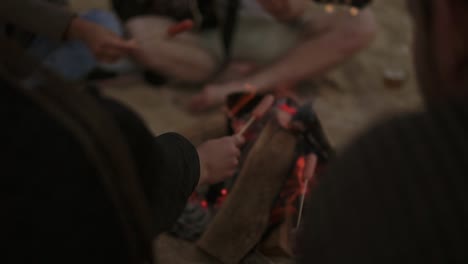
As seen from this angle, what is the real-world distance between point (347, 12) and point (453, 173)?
5.32ft

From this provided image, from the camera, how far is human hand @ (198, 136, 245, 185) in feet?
3.99

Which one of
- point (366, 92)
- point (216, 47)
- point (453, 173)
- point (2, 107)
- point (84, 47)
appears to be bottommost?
point (366, 92)

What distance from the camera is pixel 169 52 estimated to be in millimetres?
2072

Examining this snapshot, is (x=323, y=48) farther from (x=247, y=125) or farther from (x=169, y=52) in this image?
(x=247, y=125)

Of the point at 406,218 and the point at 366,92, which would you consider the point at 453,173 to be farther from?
the point at 366,92

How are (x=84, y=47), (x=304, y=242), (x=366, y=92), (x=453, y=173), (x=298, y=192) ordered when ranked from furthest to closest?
(x=366, y=92)
(x=84, y=47)
(x=298, y=192)
(x=304, y=242)
(x=453, y=173)

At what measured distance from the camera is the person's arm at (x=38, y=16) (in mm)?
1402

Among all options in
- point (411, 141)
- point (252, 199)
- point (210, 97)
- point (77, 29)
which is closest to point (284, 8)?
point (210, 97)

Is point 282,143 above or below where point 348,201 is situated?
below

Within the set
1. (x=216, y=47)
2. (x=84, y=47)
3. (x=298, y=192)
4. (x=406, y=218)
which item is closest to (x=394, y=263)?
(x=406, y=218)

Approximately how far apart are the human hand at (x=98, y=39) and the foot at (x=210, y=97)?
31 cm

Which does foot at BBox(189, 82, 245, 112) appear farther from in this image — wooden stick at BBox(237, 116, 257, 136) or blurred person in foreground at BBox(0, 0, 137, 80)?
wooden stick at BBox(237, 116, 257, 136)

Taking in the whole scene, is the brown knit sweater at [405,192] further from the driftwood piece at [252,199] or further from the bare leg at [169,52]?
the bare leg at [169,52]

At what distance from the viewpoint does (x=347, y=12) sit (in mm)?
2143
